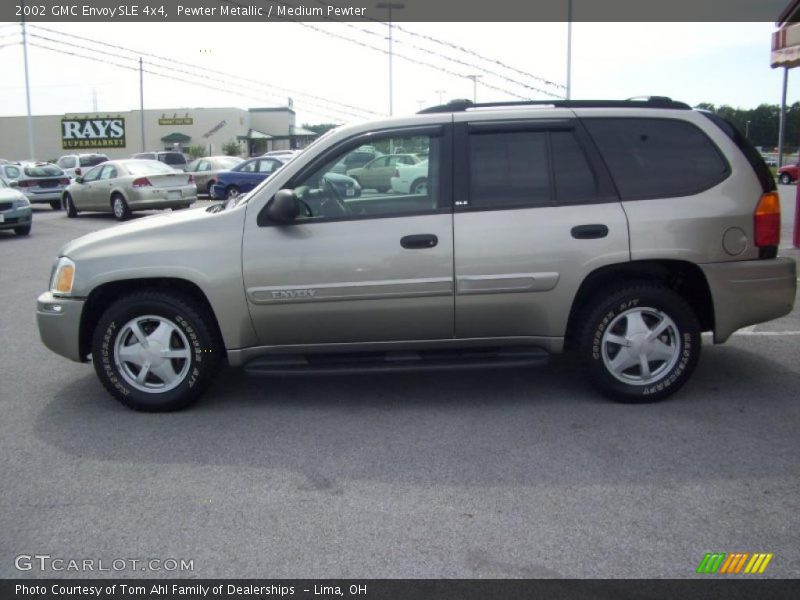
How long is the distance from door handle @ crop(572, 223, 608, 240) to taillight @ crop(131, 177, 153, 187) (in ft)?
55.5

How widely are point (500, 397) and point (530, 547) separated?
2091 millimetres

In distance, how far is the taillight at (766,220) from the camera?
16.6 feet

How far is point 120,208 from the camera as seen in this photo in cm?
2025

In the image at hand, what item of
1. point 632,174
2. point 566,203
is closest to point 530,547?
point 566,203

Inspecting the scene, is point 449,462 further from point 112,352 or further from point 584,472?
point 112,352

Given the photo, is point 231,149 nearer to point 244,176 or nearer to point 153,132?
point 153,132

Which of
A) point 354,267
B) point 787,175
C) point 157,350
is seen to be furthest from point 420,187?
point 787,175

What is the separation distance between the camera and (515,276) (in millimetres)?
4969

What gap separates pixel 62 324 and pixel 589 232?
3529mm

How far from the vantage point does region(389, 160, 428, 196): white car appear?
510 centimetres

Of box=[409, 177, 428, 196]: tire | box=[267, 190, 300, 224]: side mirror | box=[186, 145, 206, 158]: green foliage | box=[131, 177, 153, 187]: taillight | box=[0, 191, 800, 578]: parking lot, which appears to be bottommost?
box=[0, 191, 800, 578]: parking lot

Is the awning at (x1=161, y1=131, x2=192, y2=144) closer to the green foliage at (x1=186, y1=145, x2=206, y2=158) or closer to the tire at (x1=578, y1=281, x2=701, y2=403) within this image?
the green foliage at (x1=186, y1=145, x2=206, y2=158)

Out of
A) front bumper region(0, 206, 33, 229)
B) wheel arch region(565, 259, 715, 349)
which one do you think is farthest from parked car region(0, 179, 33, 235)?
wheel arch region(565, 259, 715, 349)

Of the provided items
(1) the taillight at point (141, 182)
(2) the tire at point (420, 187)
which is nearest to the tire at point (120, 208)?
(1) the taillight at point (141, 182)
